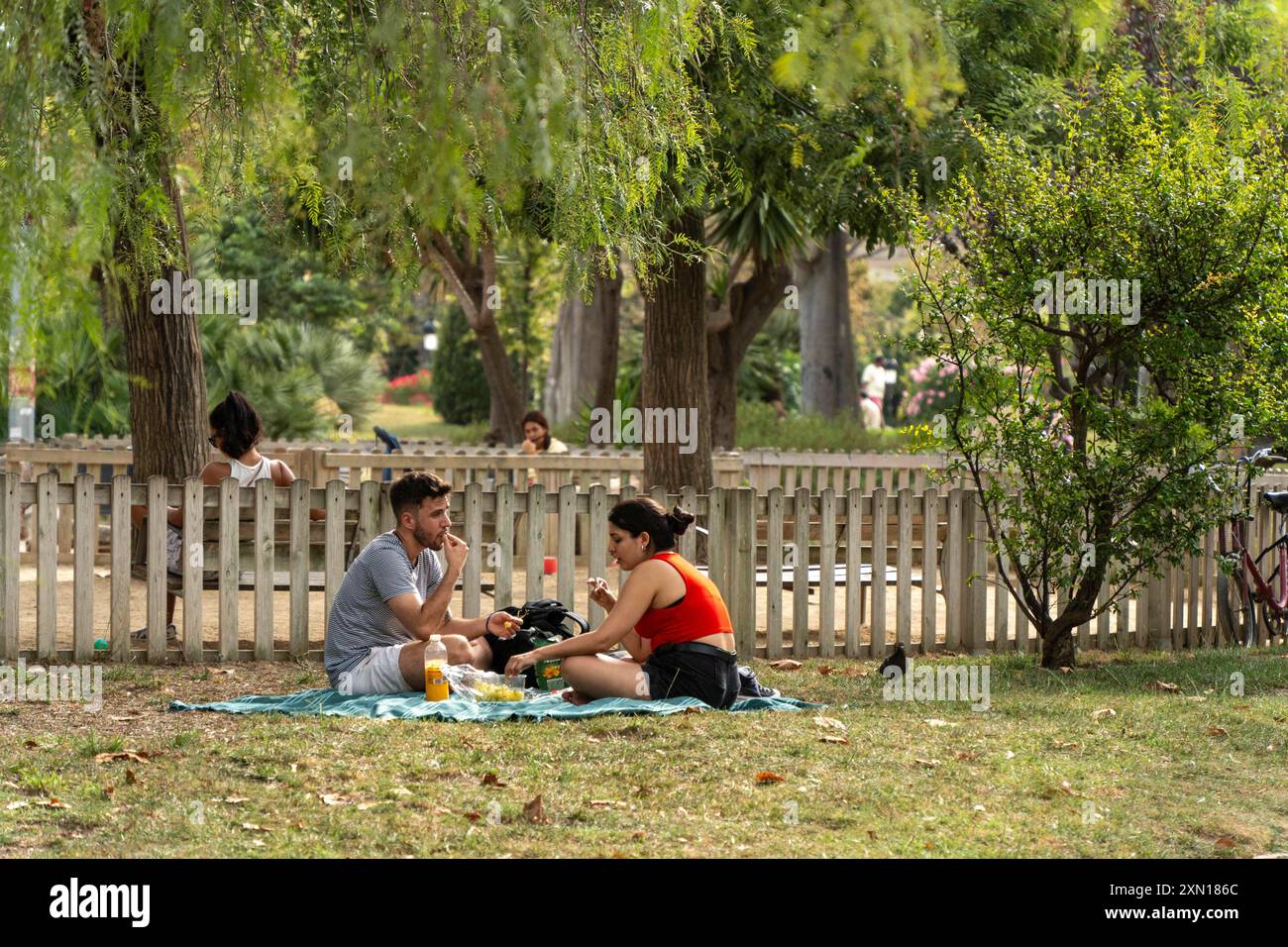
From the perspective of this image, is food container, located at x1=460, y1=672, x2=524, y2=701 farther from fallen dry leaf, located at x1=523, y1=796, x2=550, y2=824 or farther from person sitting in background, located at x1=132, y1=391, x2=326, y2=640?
person sitting in background, located at x1=132, y1=391, x2=326, y2=640

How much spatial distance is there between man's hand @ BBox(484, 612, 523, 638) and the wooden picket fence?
4.13ft

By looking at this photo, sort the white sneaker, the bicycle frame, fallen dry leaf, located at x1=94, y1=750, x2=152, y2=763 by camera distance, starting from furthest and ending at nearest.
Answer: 1. the bicycle frame
2. the white sneaker
3. fallen dry leaf, located at x1=94, y1=750, x2=152, y2=763

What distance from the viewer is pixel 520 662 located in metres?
7.97

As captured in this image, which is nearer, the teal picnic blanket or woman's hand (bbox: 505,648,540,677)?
the teal picnic blanket

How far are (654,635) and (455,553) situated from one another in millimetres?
1070

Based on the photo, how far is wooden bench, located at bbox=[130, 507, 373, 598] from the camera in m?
9.81

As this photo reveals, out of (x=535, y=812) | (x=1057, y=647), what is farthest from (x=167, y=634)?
(x=1057, y=647)

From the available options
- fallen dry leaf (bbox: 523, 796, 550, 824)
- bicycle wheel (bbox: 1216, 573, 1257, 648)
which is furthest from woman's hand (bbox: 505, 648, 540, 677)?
bicycle wheel (bbox: 1216, 573, 1257, 648)

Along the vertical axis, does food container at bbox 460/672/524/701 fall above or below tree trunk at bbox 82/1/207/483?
below

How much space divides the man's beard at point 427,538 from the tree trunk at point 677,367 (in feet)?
20.1

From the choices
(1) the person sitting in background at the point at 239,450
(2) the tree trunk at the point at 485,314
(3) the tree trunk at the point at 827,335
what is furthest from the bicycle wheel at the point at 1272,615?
(3) the tree trunk at the point at 827,335

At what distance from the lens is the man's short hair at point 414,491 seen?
816cm

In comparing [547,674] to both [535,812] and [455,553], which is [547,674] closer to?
[455,553]

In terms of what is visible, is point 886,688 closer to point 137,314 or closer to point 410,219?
point 410,219
